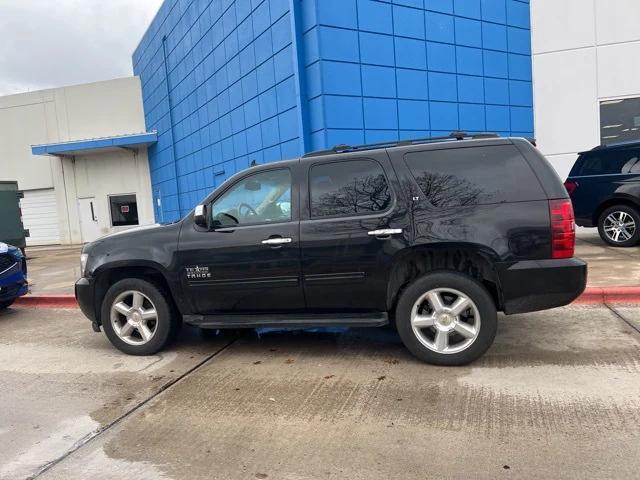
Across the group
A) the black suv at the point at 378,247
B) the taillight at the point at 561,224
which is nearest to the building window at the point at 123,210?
the black suv at the point at 378,247

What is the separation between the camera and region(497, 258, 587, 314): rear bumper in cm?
425

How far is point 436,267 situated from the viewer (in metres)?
4.58

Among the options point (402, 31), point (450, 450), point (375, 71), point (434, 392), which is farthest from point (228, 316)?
point (402, 31)

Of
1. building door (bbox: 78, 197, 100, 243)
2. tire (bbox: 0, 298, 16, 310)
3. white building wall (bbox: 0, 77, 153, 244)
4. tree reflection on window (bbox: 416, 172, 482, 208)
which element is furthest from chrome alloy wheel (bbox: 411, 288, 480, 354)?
building door (bbox: 78, 197, 100, 243)

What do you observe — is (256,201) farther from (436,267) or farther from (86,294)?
(86,294)

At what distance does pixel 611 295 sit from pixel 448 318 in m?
3.22

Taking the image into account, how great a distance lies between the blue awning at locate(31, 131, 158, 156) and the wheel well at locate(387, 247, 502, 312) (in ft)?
65.4

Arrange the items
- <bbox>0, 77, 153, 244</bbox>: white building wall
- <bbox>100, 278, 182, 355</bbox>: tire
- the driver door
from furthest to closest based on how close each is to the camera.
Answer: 1. <bbox>0, 77, 153, 244</bbox>: white building wall
2. <bbox>100, 278, 182, 355</bbox>: tire
3. the driver door

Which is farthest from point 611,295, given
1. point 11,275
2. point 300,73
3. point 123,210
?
point 123,210

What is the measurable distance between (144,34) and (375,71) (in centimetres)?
1636

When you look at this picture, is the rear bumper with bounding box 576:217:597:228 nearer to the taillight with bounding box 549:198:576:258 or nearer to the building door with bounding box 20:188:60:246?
the taillight with bounding box 549:198:576:258

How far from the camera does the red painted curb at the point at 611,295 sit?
20.8 feet

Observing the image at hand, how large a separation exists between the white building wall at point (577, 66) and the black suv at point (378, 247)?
34.3 feet

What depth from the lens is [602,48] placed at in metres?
13.0
